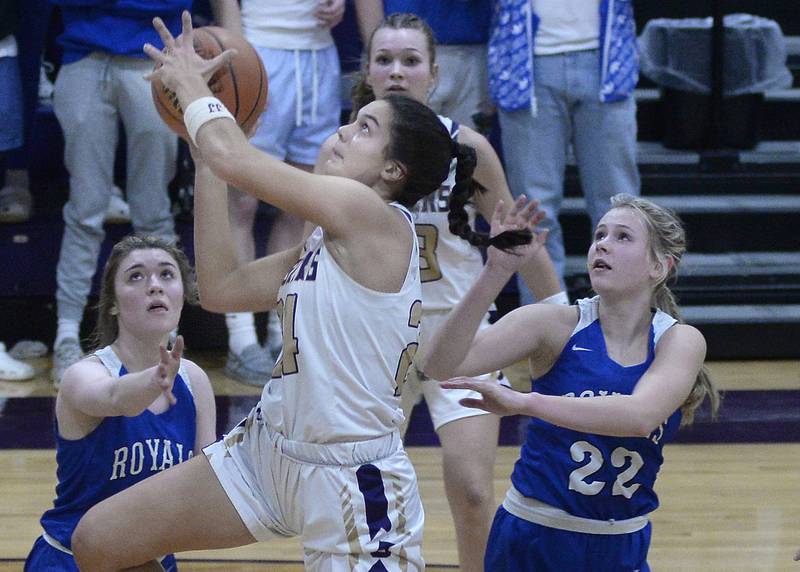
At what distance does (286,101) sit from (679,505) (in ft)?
7.99

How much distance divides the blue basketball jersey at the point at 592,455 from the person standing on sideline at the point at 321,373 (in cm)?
35

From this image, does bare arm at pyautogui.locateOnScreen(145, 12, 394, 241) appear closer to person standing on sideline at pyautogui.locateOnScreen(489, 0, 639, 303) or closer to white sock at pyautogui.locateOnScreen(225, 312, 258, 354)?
person standing on sideline at pyautogui.locateOnScreen(489, 0, 639, 303)

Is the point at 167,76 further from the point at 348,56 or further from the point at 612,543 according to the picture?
the point at 348,56

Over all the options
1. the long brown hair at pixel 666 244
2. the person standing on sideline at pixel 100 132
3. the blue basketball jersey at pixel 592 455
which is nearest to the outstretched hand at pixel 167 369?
the blue basketball jersey at pixel 592 455

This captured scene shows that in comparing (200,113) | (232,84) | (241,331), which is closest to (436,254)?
(232,84)

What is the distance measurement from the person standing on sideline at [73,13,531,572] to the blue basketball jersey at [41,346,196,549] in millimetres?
260

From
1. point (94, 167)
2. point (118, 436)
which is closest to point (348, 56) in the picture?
point (94, 167)

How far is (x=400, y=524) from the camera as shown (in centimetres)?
286

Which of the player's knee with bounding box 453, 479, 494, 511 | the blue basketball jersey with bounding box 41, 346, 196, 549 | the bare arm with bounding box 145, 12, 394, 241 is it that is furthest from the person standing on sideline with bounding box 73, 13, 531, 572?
the player's knee with bounding box 453, 479, 494, 511

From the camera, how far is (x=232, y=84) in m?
3.62

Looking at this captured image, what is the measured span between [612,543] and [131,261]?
136 centimetres

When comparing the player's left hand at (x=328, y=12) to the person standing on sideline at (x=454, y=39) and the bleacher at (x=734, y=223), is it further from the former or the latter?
the bleacher at (x=734, y=223)

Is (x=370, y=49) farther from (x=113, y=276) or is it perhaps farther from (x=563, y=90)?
(x=563, y=90)

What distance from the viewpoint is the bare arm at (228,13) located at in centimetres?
564
